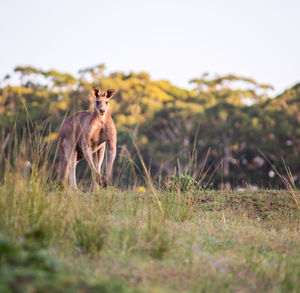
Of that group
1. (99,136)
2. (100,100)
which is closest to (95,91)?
(100,100)

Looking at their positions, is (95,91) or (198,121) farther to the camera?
(198,121)

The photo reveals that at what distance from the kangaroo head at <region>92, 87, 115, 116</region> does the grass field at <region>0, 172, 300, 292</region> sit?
3.35m

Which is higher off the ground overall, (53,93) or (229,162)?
(53,93)

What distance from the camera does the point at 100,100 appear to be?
8.76 metres

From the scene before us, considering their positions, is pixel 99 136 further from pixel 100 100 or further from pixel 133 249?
pixel 133 249

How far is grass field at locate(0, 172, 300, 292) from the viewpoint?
2.77 m

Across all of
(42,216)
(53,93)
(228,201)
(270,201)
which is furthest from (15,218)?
(53,93)

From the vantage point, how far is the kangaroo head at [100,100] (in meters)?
8.67

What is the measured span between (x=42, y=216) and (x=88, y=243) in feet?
1.64

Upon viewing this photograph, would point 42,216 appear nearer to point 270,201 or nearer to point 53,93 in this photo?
point 270,201

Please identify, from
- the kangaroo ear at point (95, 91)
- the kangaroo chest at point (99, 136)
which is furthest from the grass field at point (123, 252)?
the kangaroo ear at point (95, 91)

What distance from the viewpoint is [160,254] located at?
3.94 meters

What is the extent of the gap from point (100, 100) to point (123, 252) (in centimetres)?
528

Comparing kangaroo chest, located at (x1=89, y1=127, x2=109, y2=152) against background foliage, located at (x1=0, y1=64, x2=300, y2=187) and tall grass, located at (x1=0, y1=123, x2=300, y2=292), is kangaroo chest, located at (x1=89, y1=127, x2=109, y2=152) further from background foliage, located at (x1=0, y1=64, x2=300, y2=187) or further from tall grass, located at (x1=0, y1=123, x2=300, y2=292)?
background foliage, located at (x1=0, y1=64, x2=300, y2=187)
